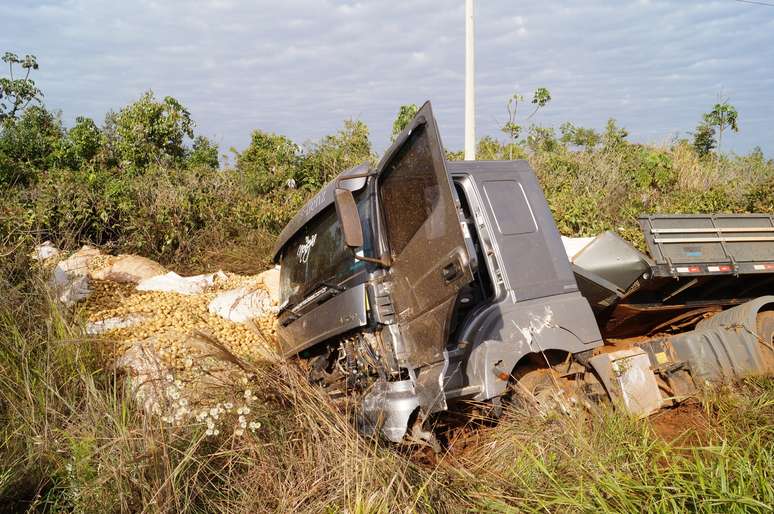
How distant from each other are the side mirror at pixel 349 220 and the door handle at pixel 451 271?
651 millimetres

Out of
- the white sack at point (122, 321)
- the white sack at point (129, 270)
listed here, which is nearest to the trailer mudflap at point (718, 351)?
the white sack at point (122, 321)

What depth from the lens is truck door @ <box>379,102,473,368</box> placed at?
11.1ft

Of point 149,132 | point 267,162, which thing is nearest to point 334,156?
point 267,162

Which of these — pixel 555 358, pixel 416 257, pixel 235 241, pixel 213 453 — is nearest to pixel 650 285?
pixel 555 358

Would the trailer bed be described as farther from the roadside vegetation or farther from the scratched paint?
the roadside vegetation

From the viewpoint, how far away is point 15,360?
4.00 metres

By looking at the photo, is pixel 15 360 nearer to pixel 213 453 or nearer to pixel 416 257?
pixel 213 453

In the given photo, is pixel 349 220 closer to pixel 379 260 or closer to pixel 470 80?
pixel 379 260

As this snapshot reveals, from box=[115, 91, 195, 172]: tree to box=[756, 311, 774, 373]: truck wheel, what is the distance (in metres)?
11.4

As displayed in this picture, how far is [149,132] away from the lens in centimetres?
1328

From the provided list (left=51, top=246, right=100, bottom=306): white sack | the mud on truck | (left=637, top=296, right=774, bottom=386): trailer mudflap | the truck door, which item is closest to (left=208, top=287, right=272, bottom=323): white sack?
(left=51, top=246, right=100, bottom=306): white sack

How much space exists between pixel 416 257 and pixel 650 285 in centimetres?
249

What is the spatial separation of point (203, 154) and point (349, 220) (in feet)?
37.2

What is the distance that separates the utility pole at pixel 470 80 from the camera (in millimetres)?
11898
